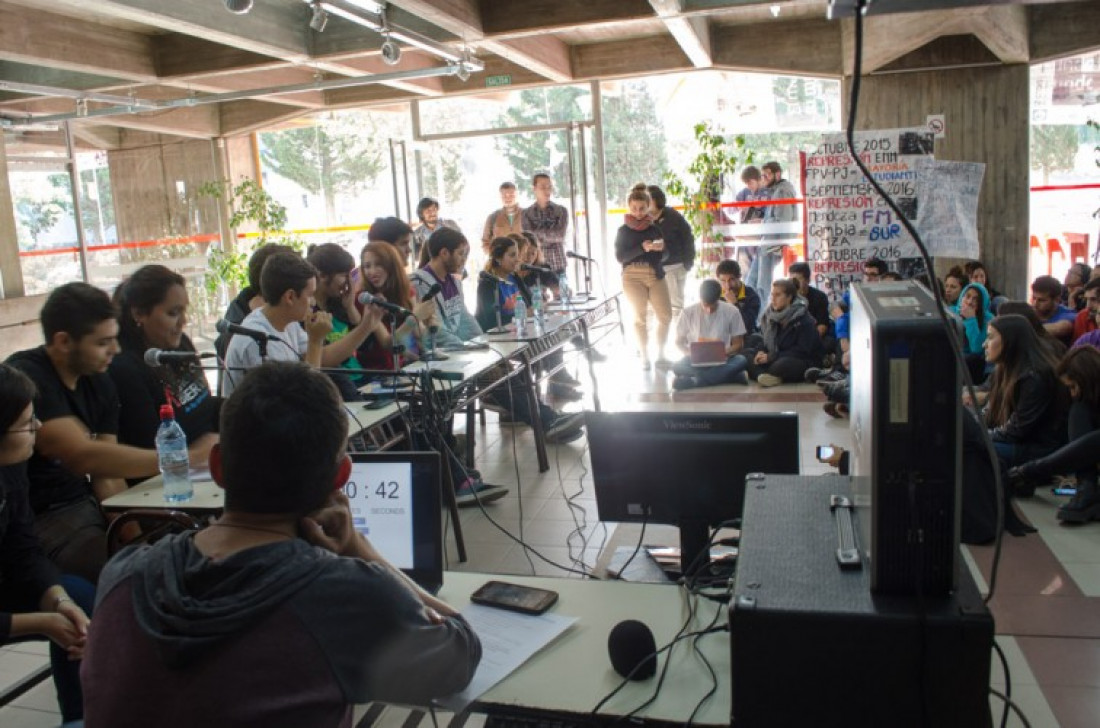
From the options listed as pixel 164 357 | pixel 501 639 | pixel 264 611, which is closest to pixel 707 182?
pixel 164 357

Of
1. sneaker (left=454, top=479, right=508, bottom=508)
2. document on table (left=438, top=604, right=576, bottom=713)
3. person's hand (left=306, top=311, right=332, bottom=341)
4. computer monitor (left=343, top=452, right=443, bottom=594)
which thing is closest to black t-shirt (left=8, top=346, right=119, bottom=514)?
person's hand (left=306, top=311, right=332, bottom=341)

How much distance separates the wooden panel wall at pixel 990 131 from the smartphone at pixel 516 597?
7.43m

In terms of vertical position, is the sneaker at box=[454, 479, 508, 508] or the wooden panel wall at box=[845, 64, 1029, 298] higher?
the wooden panel wall at box=[845, 64, 1029, 298]

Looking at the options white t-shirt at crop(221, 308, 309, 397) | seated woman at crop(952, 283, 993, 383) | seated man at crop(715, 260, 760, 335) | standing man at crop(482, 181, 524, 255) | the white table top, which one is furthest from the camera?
standing man at crop(482, 181, 524, 255)

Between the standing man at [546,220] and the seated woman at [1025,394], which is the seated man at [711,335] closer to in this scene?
the standing man at [546,220]

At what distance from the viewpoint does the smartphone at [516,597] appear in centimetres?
179

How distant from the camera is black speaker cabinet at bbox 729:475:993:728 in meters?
1.09

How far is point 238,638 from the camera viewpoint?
1107mm

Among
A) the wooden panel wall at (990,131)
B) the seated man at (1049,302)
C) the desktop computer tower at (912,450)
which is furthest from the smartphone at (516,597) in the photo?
the wooden panel wall at (990,131)

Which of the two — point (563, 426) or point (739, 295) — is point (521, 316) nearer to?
point (563, 426)

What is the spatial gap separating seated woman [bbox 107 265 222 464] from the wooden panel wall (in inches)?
269

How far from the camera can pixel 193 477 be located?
9.31ft

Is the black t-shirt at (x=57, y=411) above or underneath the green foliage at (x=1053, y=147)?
underneath

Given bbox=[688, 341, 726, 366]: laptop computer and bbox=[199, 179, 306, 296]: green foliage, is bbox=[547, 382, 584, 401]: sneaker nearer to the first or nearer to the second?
bbox=[688, 341, 726, 366]: laptop computer
